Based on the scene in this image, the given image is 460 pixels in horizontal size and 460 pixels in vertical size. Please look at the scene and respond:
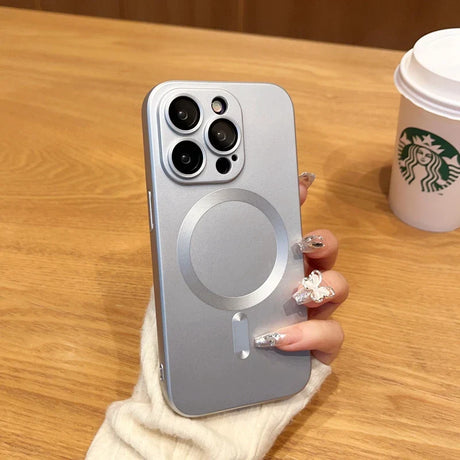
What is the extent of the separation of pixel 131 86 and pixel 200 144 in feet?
1.03

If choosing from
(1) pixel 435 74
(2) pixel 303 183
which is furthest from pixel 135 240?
(1) pixel 435 74

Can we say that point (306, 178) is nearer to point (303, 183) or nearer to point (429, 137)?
point (303, 183)

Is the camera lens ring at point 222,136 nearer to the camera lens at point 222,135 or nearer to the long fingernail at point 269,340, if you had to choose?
the camera lens at point 222,135

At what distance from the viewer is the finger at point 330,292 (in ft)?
1.25

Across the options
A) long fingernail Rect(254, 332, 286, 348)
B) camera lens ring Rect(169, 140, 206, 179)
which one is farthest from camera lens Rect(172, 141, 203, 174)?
long fingernail Rect(254, 332, 286, 348)

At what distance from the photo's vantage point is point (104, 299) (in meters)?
0.46

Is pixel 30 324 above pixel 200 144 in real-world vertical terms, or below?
below

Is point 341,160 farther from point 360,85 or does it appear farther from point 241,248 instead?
point 241,248

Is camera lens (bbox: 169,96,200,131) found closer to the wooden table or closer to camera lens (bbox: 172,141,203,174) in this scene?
camera lens (bbox: 172,141,203,174)

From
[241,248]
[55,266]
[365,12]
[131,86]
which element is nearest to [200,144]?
[241,248]

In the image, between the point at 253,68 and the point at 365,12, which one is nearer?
the point at 253,68

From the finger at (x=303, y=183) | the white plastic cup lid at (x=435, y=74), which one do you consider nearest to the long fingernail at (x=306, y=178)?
the finger at (x=303, y=183)

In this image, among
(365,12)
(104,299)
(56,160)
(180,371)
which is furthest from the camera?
(365,12)

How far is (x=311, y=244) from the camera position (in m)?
0.38
